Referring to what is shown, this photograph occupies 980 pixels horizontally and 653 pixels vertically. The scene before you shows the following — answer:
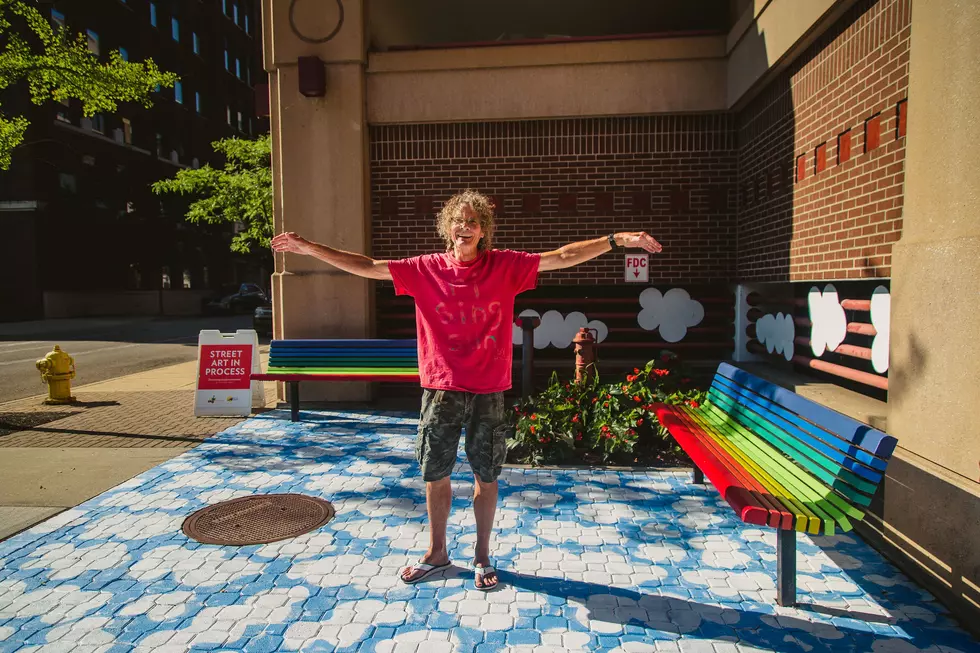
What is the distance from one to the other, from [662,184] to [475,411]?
5.35 m

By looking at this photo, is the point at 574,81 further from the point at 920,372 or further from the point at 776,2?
the point at 920,372

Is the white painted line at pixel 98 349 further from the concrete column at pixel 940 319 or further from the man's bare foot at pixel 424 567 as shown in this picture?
the concrete column at pixel 940 319

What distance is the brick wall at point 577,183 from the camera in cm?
773

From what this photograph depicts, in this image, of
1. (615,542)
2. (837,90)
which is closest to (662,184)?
(837,90)

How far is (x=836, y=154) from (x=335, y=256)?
151 inches

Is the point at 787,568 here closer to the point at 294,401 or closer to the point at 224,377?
the point at 294,401

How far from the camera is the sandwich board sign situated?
7.38m

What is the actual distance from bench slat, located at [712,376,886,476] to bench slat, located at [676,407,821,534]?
26 centimetres

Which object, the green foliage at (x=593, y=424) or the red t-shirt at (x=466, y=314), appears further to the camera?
the green foliage at (x=593, y=424)

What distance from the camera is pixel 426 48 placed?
8.02 meters

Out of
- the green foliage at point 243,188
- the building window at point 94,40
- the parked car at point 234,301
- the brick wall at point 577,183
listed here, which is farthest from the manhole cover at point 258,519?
the building window at point 94,40

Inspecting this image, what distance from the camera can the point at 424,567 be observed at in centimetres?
340

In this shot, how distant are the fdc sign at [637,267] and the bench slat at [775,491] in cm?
339

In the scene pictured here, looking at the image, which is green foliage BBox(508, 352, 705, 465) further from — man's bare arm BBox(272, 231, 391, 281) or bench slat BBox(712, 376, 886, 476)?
man's bare arm BBox(272, 231, 391, 281)
